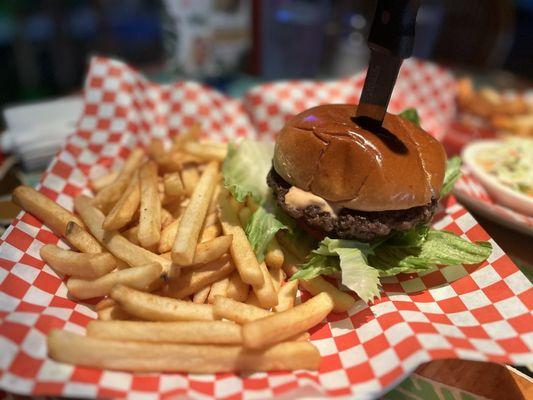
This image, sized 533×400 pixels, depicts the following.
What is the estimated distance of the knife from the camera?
142 centimetres

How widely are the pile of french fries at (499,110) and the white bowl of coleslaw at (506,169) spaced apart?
0.63 metres

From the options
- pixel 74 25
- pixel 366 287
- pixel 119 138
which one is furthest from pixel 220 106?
pixel 74 25

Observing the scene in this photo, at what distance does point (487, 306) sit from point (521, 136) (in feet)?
8.06

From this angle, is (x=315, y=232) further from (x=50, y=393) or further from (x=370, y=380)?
(x=50, y=393)

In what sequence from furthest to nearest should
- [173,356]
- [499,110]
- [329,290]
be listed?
[499,110] < [329,290] < [173,356]

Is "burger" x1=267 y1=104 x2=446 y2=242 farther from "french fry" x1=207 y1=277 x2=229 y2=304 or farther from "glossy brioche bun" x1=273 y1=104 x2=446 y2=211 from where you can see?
"french fry" x1=207 y1=277 x2=229 y2=304

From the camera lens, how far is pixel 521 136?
3.44m

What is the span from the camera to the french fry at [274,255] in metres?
1.74

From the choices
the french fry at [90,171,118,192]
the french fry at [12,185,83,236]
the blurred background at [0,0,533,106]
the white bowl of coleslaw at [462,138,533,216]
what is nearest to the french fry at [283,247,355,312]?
the french fry at [12,185,83,236]

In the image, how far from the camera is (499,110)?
12.2 ft

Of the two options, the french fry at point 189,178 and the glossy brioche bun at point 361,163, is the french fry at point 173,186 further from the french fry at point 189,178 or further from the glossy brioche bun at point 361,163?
the glossy brioche bun at point 361,163

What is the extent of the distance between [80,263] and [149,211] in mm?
359

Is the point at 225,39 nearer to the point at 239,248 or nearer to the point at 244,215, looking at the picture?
the point at 244,215

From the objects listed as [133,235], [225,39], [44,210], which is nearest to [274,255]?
[133,235]
